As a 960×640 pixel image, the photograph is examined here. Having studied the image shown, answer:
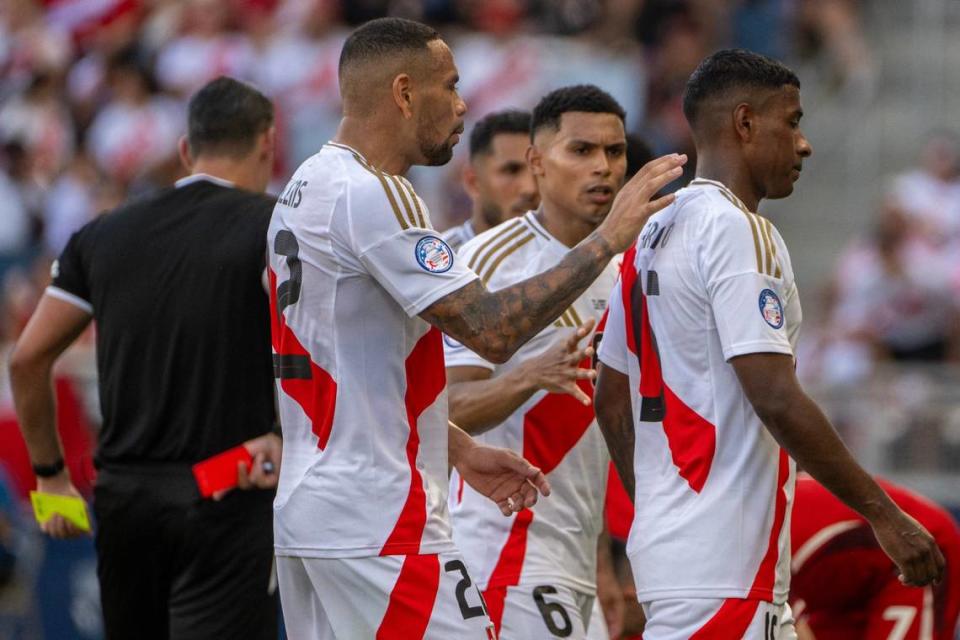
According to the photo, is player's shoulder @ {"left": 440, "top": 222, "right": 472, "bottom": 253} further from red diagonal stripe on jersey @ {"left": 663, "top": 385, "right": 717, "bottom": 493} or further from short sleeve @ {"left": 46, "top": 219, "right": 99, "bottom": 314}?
red diagonal stripe on jersey @ {"left": 663, "top": 385, "right": 717, "bottom": 493}

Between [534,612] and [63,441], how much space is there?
5.65 metres

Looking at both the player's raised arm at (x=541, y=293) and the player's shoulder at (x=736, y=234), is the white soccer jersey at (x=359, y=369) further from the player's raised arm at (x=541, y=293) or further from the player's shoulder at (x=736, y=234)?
the player's shoulder at (x=736, y=234)

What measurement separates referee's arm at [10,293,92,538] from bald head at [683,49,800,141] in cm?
262

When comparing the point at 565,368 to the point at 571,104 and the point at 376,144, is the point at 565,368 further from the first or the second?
the point at 571,104

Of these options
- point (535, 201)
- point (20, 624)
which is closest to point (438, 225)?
point (20, 624)

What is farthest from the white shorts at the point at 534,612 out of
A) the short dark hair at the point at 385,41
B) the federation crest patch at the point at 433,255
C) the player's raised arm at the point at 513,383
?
the short dark hair at the point at 385,41

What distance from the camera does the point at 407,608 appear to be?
458cm

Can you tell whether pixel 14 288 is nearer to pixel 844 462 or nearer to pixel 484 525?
pixel 484 525

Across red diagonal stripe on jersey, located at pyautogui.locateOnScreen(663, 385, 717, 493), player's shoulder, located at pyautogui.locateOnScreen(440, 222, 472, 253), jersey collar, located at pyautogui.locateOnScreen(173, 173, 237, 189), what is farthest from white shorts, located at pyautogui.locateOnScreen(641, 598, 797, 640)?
player's shoulder, located at pyautogui.locateOnScreen(440, 222, 472, 253)

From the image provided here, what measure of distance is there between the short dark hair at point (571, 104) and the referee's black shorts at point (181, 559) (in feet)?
5.89

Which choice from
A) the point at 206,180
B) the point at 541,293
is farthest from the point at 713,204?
the point at 206,180

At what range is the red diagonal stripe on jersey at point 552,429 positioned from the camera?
6000mm

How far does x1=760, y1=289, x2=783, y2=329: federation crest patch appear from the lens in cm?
459

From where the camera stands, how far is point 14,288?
520 inches
